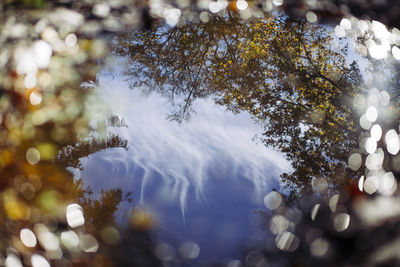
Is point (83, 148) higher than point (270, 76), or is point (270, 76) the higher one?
point (270, 76)

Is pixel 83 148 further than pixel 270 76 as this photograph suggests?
No

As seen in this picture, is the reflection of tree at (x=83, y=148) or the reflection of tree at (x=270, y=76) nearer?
the reflection of tree at (x=83, y=148)

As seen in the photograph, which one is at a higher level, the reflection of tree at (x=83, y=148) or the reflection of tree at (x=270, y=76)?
the reflection of tree at (x=270, y=76)

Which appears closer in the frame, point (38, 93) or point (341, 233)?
point (341, 233)

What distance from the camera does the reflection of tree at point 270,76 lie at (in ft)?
4.81

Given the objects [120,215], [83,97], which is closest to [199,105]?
[83,97]

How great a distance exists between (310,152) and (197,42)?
1097mm

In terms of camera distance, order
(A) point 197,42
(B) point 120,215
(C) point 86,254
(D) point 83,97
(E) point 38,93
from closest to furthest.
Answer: (C) point 86,254 < (B) point 120,215 < (E) point 38,93 < (D) point 83,97 < (A) point 197,42

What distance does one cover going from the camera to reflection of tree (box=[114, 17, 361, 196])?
146 cm

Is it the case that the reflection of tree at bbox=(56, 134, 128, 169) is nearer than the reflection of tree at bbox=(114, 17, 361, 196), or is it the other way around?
the reflection of tree at bbox=(56, 134, 128, 169)

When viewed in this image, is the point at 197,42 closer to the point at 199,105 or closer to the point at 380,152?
the point at 199,105

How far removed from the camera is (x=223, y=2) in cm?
177

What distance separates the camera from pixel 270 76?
5.39 feet

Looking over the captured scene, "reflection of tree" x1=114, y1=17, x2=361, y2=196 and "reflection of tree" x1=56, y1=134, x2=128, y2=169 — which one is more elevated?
"reflection of tree" x1=114, y1=17, x2=361, y2=196
